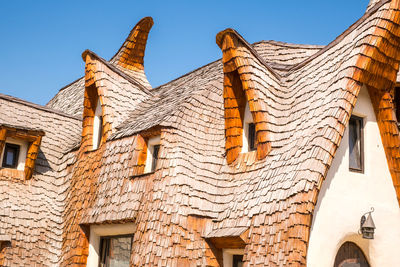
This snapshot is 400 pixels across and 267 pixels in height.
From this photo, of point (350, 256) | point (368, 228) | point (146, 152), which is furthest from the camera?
point (146, 152)

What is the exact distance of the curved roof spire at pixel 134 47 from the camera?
53.4 ft

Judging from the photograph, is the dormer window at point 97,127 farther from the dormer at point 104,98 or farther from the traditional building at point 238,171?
the traditional building at point 238,171

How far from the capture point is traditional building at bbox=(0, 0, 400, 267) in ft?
27.2

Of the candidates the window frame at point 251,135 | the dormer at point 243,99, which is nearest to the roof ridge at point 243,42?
the dormer at point 243,99

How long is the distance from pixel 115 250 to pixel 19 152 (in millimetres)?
3827

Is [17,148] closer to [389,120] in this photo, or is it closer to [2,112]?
[2,112]

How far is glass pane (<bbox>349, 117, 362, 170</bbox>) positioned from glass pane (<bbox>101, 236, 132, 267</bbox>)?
172 inches

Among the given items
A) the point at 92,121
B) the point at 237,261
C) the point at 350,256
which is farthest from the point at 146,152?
the point at 350,256

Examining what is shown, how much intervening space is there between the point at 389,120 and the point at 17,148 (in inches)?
332

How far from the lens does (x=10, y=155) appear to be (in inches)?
512

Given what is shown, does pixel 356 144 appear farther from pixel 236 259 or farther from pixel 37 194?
pixel 37 194

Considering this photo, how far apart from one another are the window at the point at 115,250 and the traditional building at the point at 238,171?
40 mm

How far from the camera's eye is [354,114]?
9.41m

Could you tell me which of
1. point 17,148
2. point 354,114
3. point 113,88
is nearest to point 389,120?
point 354,114
